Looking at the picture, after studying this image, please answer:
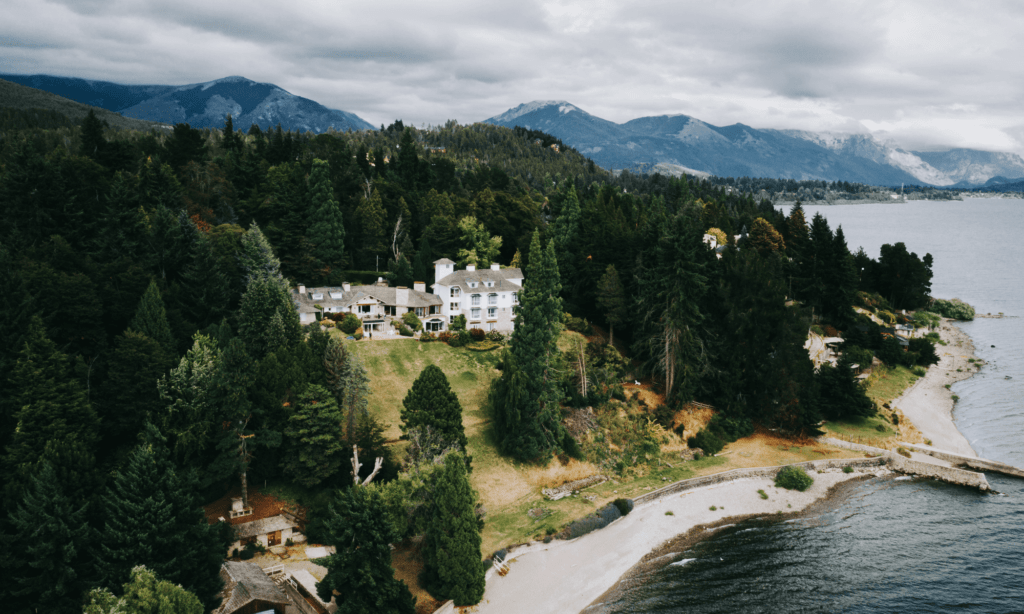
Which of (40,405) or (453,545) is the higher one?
(40,405)

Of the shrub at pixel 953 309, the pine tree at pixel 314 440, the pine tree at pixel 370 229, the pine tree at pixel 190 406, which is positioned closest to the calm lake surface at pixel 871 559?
the pine tree at pixel 314 440

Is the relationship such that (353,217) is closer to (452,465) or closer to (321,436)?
(321,436)

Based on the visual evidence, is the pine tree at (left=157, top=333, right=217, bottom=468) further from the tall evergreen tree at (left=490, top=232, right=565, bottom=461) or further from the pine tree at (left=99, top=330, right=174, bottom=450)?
the tall evergreen tree at (left=490, top=232, right=565, bottom=461)

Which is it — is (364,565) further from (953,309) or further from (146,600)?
(953,309)

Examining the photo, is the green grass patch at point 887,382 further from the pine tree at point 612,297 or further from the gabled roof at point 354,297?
the gabled roof at point 354,297

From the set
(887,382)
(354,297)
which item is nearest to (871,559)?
(887,382)

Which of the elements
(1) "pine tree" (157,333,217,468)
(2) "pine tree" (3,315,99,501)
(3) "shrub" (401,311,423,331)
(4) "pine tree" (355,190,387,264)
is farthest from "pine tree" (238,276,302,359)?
(4) "pine tree" (355,190,387,264)
